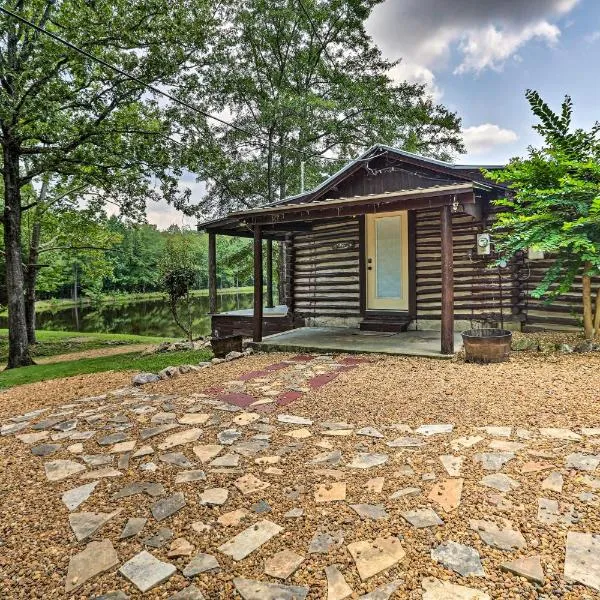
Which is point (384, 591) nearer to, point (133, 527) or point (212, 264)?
point (133, 527)

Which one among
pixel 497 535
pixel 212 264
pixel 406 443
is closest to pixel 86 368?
pixel 212 264

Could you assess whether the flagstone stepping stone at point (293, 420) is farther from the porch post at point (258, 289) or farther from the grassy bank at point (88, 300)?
the grassy bank at point (88, 300)

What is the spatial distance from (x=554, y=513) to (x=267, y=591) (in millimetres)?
1513

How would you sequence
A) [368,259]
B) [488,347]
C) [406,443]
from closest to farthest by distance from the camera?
[406,443]
[488,347]
[368,259]

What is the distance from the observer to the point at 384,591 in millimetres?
1794

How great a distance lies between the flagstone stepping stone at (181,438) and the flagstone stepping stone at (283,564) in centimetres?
156

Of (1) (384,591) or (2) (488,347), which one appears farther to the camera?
(2) (488,347)

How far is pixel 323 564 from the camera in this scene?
198cm

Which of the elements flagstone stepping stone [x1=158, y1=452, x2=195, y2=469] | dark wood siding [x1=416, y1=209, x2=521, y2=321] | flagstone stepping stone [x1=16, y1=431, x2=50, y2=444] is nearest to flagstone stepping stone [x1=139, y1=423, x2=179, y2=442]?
flagstone stepping stone [x1=158, y1=452, x2=195, y2=469]

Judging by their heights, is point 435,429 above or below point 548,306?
below

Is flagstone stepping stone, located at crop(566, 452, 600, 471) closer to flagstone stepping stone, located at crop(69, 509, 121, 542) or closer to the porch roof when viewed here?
flagstone stepping stone, located at crop(69, 509, 121, 542)

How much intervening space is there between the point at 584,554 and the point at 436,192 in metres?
4.95

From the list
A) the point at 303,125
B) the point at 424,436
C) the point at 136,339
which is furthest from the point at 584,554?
the point at 303,125

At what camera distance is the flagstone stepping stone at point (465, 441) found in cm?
309
